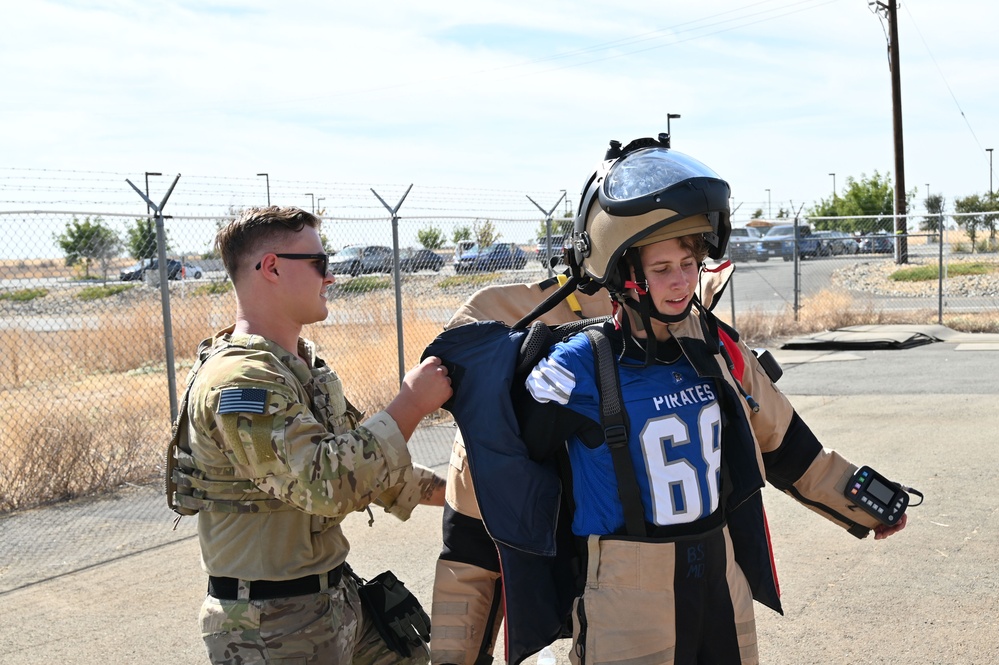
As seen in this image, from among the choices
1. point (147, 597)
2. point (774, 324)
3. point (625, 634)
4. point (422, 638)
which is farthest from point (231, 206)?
point (774, 324)

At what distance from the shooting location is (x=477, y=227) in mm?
11203

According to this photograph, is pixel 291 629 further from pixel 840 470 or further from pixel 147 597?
pixel 147 597

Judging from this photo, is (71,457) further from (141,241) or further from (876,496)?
(876,496)

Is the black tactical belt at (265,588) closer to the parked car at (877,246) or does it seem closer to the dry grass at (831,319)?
the dry grass at (831,319)

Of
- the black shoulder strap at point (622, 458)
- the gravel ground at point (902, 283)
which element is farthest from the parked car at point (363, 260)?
the gravel ground at point (902, 283)

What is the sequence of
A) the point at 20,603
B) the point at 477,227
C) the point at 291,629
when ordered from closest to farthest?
the point at 291,629 → the point at 20,603 → the point at 477,227

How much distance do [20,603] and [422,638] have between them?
109 inches

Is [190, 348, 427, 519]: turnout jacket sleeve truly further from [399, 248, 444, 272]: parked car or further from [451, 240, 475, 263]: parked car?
[451, 240, 475, 263]: parked car

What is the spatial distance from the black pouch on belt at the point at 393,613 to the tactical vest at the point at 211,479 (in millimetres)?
492

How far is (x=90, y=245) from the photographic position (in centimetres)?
855

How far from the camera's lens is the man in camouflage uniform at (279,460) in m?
2.26

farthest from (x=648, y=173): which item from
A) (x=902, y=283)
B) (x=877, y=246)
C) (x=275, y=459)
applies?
(x=902, y=283)

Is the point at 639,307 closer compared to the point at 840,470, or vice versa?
the point at 639,307

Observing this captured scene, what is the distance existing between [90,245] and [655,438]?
297 inches
